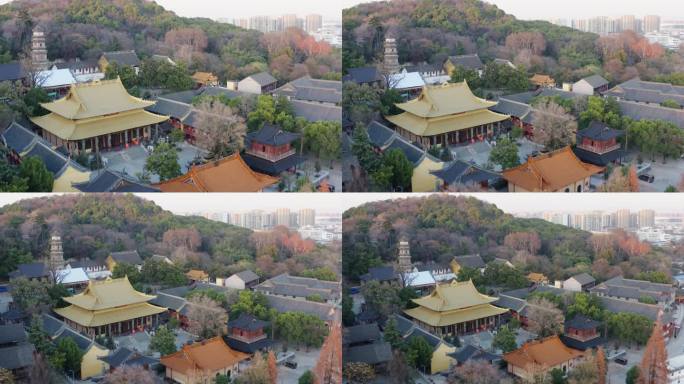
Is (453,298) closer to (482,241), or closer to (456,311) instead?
(456,311)

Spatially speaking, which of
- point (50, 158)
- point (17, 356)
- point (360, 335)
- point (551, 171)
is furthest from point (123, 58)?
point (551, 171)

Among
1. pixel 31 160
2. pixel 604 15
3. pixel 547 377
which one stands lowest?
pixel 547 377

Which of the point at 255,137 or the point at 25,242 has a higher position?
the point at 255,137

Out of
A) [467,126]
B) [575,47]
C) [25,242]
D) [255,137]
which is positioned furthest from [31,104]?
[575,47]

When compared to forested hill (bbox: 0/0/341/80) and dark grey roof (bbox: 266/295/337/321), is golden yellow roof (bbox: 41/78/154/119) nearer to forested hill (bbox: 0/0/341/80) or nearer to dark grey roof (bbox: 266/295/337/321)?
forested hill (bbox: 0/0/341/80)

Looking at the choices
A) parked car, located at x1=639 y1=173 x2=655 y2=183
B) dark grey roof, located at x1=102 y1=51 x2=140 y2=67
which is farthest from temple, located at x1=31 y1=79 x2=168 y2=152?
parked car, located at x1=639 y1=173 x2=655 y2=183

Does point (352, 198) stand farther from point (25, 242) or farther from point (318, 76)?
point (25, 242)

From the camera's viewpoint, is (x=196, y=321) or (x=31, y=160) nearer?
(x=31, y=160)

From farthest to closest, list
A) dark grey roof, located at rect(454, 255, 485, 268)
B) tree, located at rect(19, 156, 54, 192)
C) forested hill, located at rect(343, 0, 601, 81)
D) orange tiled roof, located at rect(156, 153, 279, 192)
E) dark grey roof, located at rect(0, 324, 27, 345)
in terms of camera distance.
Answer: dark grey roof, located at rect(454, 255, 485, 268)
forested hill, located at rect(343, 0, 601, 81)
orange tiled roof, located at rect(156, 153, 279, 192)
dark grey roof, located at rect(0, 324, 27, 345)
tree, located at rect(19, 156, 54, 192)
